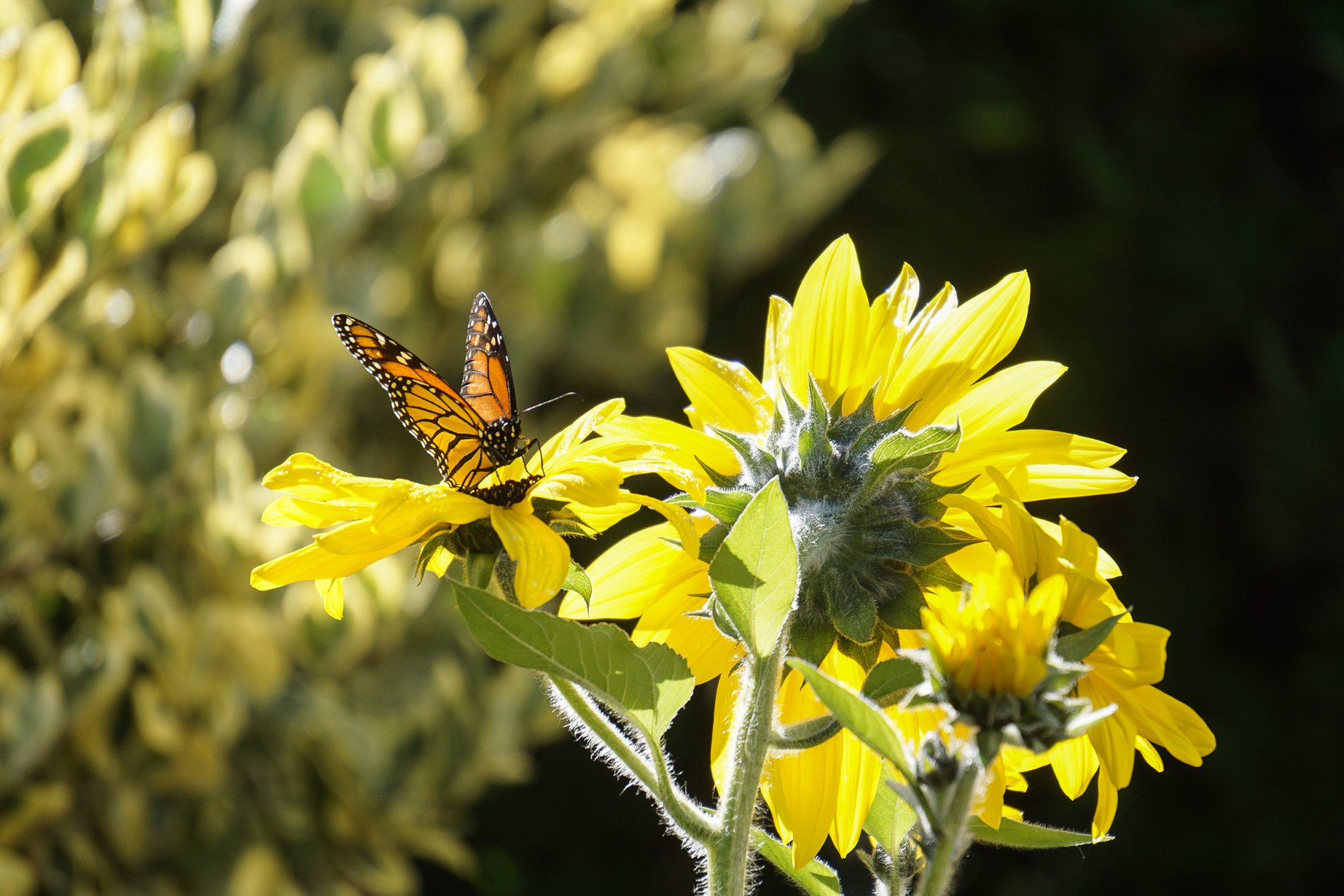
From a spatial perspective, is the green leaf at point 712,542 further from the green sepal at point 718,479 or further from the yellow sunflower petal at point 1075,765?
the yellow sunflower petal at point 1075,765

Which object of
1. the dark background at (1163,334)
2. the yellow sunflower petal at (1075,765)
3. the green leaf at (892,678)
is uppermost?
the green leaf at (892,678)

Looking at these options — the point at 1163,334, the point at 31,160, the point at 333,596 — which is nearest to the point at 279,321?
the point at 31,160

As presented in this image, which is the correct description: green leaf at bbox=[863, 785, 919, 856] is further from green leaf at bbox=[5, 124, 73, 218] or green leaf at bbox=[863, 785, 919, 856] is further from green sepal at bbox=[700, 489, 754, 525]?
green leaf at bbox=[5, 124, 73, 218]

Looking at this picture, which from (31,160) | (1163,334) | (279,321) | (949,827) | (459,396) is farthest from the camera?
(1163,334)

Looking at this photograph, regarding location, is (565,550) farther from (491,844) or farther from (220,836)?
(491,844)

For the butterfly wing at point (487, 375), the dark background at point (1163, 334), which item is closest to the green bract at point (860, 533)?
the butterfly wing at point (487, 375)

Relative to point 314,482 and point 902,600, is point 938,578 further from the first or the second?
point 314,482
